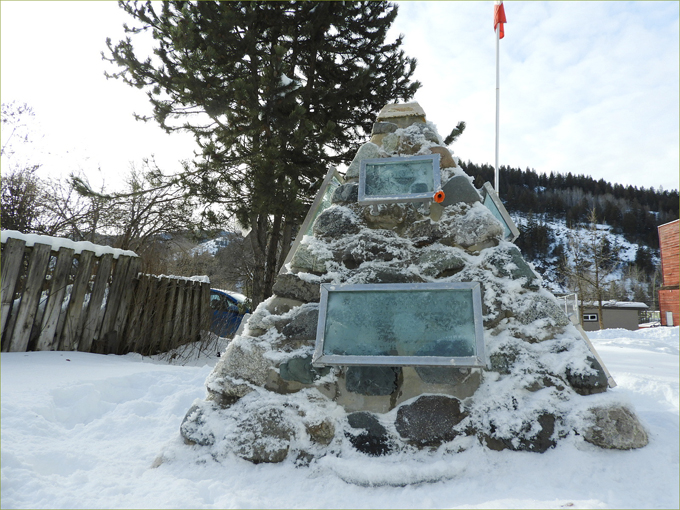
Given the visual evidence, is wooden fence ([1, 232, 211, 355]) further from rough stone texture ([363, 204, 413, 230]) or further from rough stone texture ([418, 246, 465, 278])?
rough stone texture ([418, 246, 465, 278])

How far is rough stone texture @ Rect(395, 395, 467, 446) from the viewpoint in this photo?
223 cm

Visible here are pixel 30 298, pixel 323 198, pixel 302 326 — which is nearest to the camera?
pixel 302 326

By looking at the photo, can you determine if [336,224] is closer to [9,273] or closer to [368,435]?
[368,435]

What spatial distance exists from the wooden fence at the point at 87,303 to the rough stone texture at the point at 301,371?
11.4 ft

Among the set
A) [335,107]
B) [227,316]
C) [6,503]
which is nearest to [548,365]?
[6,503]

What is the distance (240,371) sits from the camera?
2547 millimetres

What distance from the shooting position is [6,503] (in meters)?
1.74

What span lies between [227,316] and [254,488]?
252 inches

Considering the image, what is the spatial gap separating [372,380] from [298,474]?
26.0 inches

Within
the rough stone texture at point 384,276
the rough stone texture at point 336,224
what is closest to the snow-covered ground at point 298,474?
the rough stone texture at point 384,276

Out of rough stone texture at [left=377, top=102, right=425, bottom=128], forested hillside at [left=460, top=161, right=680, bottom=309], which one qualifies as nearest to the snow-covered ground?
rough stone texture at [left=377, top=102, right=425, bottom=128]

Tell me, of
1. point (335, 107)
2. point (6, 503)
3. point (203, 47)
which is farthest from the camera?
point (335, 107)

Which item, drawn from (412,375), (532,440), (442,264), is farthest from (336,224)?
(532,440)

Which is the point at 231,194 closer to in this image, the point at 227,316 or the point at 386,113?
the point at 227,316
